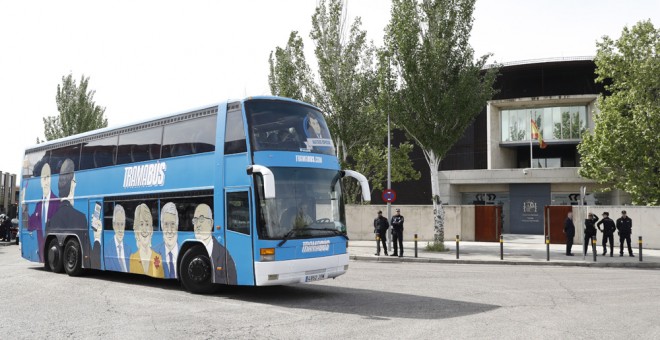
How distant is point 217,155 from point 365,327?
4552 millimetres

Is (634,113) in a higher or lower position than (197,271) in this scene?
higher

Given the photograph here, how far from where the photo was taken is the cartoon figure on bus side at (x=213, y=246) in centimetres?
1024

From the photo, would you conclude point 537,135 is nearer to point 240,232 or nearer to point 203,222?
point 203,222

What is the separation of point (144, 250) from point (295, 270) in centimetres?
421

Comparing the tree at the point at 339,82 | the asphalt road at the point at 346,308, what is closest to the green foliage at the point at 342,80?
the tree at the point at 339,82

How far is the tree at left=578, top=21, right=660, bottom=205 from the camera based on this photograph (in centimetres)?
3019

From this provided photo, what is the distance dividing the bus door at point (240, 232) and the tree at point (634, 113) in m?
27.4

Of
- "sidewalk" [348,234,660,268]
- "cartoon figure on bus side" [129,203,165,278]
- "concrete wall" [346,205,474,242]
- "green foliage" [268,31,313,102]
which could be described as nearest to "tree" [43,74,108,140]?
"green foliage" [268,31,313,102]

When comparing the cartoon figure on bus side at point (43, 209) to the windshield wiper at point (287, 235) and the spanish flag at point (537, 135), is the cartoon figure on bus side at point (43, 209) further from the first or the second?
the spanish flag at point (537, 135)

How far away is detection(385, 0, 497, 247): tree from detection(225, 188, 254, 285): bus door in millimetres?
15182

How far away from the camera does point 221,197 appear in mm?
10492

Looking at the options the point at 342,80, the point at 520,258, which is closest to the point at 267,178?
the point at 520,258

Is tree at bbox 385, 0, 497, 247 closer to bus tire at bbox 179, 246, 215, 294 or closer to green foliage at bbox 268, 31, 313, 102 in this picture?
green foliage at bbox 268, 31, 313, 102

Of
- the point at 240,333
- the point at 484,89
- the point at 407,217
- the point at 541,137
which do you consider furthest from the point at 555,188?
the point at 240,333
